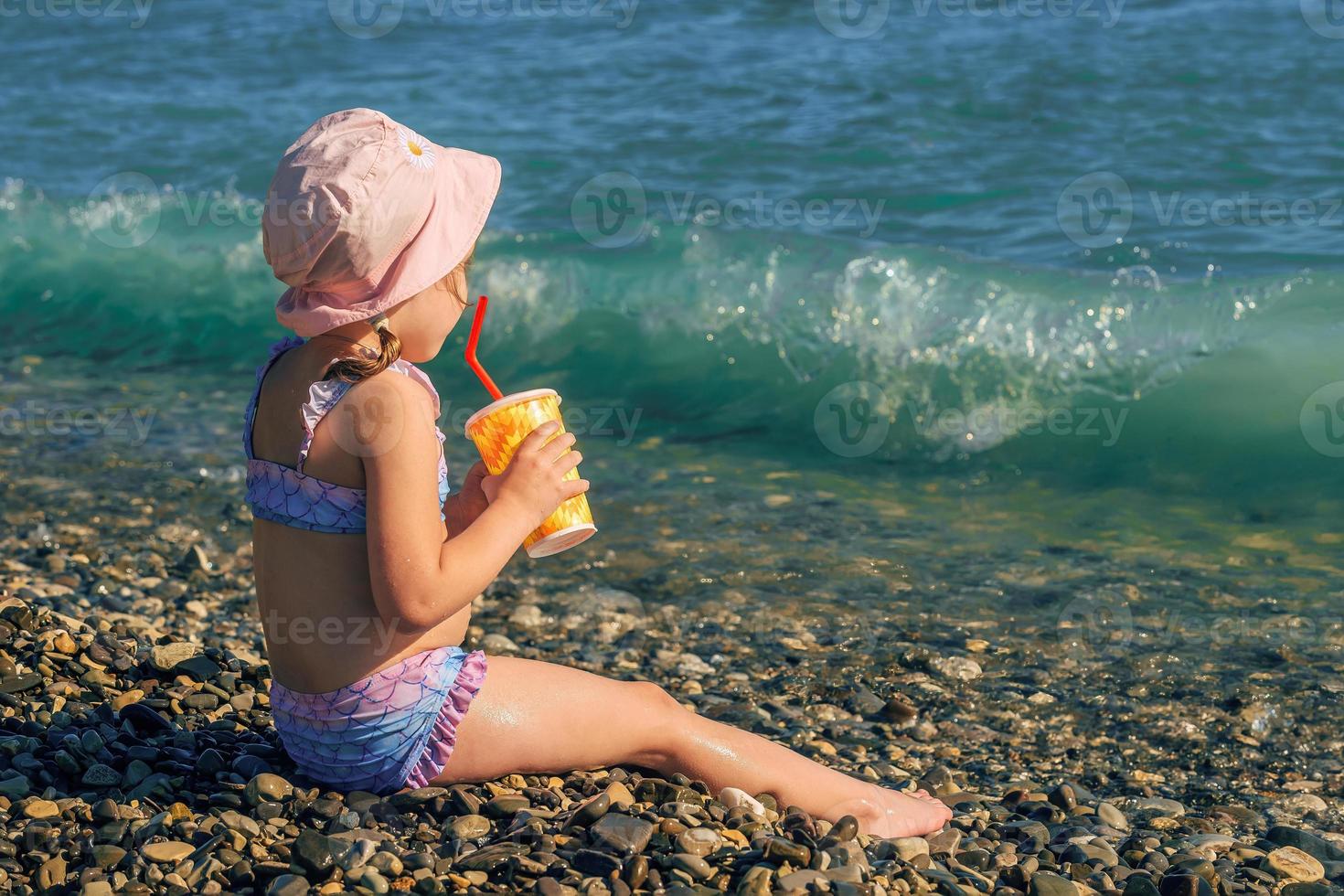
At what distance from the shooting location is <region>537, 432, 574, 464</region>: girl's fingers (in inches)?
118

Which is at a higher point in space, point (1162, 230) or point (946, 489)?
point (1162, 230)

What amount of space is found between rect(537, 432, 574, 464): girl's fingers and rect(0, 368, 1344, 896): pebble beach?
2.47ft

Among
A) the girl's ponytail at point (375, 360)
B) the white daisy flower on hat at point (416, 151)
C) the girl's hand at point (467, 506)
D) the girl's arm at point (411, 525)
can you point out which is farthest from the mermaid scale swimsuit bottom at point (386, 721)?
the white daisy flower on hat at point (416, 151)

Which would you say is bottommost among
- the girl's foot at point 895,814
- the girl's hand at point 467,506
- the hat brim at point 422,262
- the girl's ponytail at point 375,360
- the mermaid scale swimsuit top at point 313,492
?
the girl's foot at point 895,814

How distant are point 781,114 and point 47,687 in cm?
851

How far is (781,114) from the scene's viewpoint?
1105 cm

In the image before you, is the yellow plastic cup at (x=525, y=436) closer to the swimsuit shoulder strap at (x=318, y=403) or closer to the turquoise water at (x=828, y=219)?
the swimsuit shoulder strap at (x=318, y=403)

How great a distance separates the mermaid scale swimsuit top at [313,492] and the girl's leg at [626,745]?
1.70ft

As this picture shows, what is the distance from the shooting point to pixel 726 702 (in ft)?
14.0

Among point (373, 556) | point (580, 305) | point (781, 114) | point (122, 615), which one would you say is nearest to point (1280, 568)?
point (373, 556)

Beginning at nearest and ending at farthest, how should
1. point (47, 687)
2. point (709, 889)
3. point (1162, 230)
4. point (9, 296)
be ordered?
point (709, 889)
point (47, 687)
point (1162, 230)
point (9, 296)

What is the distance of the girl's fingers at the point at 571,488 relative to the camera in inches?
118

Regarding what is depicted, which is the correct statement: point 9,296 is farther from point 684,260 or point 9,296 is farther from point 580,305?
point 684,260

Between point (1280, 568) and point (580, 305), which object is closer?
point (1280, 568)
